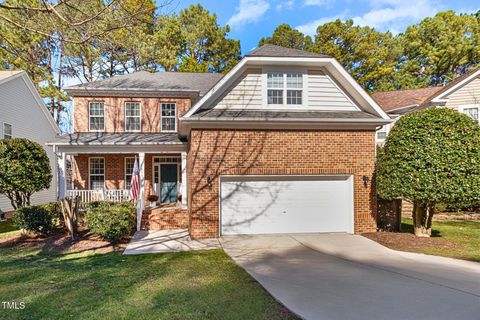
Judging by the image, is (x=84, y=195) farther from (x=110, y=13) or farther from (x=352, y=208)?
(x=352, y=208)

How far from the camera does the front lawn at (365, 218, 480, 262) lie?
7.52m

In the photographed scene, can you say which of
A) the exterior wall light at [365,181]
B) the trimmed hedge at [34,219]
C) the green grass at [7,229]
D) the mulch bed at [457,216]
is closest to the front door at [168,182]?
the trimmed hedge at [34,219]

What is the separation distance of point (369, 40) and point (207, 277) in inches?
1197

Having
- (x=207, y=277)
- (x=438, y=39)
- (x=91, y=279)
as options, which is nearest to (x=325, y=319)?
(x=207, y=277)

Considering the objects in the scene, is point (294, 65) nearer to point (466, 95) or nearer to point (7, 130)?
point (466, 95)

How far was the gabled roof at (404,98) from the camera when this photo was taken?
17.8 metres

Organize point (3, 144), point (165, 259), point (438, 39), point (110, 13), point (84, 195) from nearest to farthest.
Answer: point (110, 13), point (165, 259), point (3, 144), point (84, 195), point (438, 39)

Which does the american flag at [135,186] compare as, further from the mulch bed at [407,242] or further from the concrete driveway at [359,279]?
→ the mulch bed at [407,242]

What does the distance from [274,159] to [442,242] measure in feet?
18.4

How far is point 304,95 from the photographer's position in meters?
10.1

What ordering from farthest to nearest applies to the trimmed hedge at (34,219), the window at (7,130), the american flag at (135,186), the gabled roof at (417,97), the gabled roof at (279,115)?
the gabled roof at (417,97), the window at (7,130), the american flag at (135,186), the trimmed hedge at (34,219), the gabled roof at (279,115)

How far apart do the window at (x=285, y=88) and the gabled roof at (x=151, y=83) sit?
574cm

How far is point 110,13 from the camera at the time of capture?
6625 millimetres

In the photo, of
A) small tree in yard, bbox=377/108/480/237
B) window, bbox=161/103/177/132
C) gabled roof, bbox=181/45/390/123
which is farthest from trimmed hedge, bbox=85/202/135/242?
small tree in yard, bbox=377/108/480/237
